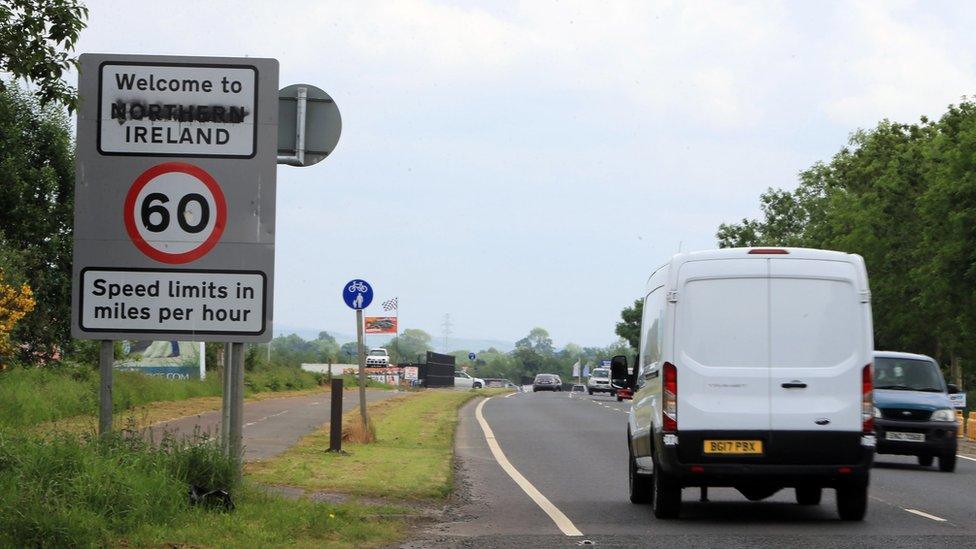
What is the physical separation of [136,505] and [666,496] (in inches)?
208

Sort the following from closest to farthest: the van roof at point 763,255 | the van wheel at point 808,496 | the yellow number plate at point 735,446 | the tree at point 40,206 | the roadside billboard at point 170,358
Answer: the yellow number plate at point 735,446 → the van roof at point 763,255 → the van wheel at point 808,496 → the tree at point 40,206 → the roadside billboard at point 170,358

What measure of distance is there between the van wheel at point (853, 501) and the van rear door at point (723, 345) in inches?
46.2

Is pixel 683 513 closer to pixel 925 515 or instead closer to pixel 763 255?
pixel 925 515

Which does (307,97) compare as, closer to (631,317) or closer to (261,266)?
(261,266)

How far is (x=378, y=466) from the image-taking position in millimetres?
18094

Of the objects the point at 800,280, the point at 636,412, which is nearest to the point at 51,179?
the point at 636,412

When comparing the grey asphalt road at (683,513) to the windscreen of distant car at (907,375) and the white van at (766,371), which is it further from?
the windscreen of distant car at (907,375)

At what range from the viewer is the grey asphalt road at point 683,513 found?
11.4 meters

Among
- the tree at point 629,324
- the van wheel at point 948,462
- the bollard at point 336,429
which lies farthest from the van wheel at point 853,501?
the tree at point 629,324

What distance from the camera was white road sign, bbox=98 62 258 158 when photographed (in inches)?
437

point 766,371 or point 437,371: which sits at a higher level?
point 766,371

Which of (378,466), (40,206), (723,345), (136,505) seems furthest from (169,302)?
(40,206)

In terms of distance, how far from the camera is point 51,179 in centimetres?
3938

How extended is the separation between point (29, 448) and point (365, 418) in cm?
1353
